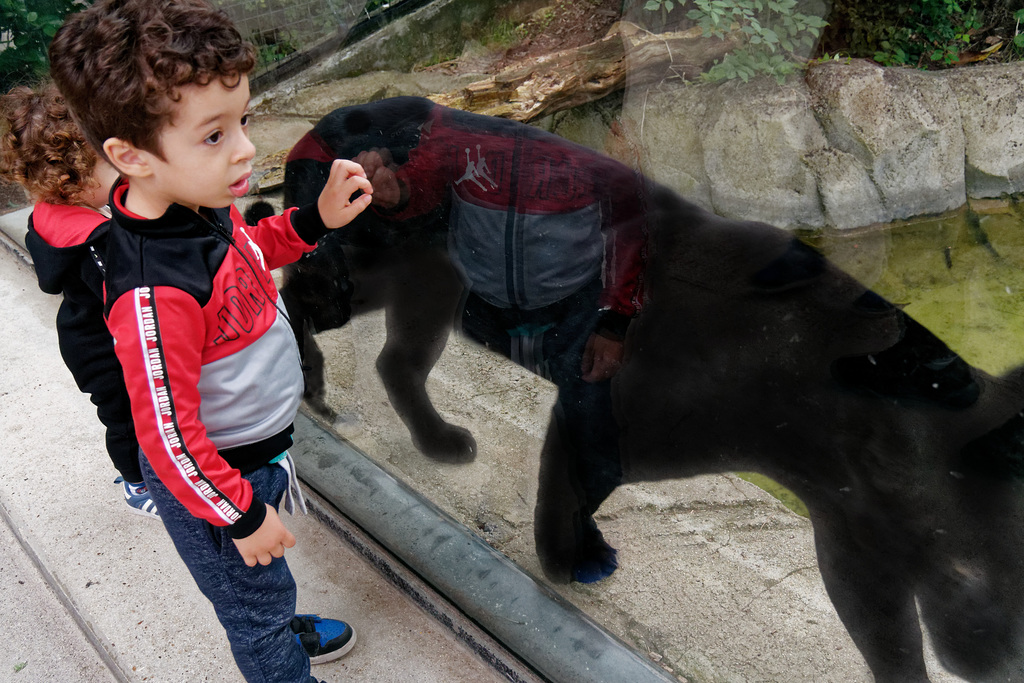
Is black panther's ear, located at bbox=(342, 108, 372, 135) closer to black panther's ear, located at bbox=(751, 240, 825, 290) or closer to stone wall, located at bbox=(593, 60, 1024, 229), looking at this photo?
stone wall, located at bbox=(593, 60, 1024, 229)

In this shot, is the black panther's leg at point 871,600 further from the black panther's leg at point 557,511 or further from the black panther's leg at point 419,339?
the black panther's leg at point 419,339

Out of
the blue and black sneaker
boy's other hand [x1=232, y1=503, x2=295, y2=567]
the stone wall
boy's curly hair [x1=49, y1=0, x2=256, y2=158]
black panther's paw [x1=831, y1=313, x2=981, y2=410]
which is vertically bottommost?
the blue and black sneaker

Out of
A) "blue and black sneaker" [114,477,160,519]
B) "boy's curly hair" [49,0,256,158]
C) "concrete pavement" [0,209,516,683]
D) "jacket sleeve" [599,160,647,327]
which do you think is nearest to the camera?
"boy's curly hair" [49,0,256,158]

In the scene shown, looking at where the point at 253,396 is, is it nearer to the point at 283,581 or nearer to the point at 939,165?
the point at 283,581

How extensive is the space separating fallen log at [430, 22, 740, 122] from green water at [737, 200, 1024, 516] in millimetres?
286

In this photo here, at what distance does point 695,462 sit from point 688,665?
1.47 ft

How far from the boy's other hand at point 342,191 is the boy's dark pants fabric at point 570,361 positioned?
338 millimetres

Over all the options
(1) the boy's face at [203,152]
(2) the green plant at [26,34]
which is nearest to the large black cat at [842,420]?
(1) the boy's face at [203,152]

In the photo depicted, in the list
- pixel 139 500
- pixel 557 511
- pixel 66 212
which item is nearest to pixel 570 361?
pixel 557 511

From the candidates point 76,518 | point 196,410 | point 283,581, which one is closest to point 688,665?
point 283,581

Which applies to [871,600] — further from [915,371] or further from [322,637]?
[322,637]

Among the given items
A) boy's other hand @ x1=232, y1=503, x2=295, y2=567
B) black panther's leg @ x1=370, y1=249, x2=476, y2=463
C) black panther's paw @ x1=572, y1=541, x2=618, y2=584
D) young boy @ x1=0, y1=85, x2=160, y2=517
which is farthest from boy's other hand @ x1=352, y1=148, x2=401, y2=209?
black panther's paw @ x1=572, y1=541, x2=618, y2=584

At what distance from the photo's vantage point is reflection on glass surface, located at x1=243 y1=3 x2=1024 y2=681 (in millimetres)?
974

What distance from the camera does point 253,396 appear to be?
123 cm
